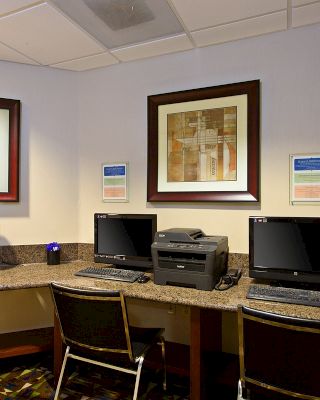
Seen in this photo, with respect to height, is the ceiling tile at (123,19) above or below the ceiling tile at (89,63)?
above

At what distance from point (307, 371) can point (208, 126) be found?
5.50 ft

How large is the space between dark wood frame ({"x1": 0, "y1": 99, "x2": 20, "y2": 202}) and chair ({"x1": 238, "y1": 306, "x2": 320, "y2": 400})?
2.06m

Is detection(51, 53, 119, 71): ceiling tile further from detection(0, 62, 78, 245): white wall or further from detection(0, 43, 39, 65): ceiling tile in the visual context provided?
detection(0, 43, 39, 65): ceiling tile

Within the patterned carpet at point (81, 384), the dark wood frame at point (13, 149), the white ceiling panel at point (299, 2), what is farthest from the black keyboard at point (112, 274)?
the white ceiling panel at point (299, 2)

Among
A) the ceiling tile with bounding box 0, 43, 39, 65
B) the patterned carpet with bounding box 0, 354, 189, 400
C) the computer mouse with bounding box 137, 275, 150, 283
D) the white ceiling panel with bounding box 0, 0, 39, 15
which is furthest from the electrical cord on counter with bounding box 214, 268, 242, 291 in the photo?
the ceiling tile with bounding box 0, 43, 39, 65

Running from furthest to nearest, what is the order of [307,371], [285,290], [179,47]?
1. [179,47]
2. [285,290]
3. [307,371]

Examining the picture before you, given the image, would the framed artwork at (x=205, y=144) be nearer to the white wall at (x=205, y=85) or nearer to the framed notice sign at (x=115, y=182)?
the white wall at (x=205, y=85)

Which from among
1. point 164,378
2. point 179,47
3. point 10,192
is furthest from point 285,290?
point 10,192

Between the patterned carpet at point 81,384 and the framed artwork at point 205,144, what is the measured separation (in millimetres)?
1301

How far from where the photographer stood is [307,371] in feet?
4.33

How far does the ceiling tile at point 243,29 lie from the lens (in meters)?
2.08

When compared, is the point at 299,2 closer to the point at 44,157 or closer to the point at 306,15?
the point at 306,15

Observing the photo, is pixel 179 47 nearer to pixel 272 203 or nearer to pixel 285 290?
pixel 272 203

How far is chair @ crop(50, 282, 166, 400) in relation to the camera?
167 centimetres
